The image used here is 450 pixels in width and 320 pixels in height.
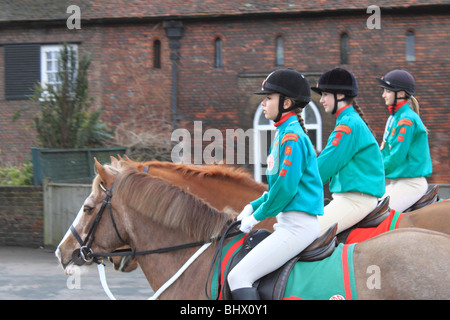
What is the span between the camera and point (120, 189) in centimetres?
436

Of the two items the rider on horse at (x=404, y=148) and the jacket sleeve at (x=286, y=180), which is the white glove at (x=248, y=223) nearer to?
the jacket sleeve at (x=286, y=180)

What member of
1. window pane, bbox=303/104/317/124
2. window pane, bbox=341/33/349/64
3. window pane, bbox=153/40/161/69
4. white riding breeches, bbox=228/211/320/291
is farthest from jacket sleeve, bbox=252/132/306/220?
window pane, bbox=153/40/161/69

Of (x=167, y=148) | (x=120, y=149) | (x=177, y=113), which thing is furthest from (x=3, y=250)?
(x=177, y=113)

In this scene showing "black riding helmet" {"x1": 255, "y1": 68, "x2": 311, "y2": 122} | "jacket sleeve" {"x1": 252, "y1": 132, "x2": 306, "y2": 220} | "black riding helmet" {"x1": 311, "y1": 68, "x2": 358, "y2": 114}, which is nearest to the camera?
"jacket sleeve" {"x1": 252, "y1": 132, "x2": 306, "y2": 220}

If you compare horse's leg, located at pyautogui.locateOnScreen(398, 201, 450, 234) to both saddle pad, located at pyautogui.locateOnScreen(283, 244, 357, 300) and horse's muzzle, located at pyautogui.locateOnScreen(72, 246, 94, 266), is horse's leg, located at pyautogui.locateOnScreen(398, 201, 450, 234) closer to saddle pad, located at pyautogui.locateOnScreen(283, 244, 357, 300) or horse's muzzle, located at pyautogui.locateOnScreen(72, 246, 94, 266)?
saddle pad, located at pyautogui.locateOnScreen(283, 244, 357, 300)

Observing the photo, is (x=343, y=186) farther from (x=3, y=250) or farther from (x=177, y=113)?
(x=177, y=113)

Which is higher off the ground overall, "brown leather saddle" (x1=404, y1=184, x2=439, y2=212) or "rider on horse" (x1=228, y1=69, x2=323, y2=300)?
"rider on horse" (x1=228, y1=69, x2=323, y2=300)

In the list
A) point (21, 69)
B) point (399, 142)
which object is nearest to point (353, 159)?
point (399, 142)

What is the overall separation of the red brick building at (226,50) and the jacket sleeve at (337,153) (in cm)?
1300

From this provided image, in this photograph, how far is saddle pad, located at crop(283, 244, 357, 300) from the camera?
368 centimetres

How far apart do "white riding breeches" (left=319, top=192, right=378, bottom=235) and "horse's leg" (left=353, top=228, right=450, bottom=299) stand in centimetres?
126

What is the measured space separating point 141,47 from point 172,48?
1.05 metres

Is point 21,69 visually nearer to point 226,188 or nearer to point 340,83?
point 226,188

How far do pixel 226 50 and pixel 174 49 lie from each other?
5.47ft
